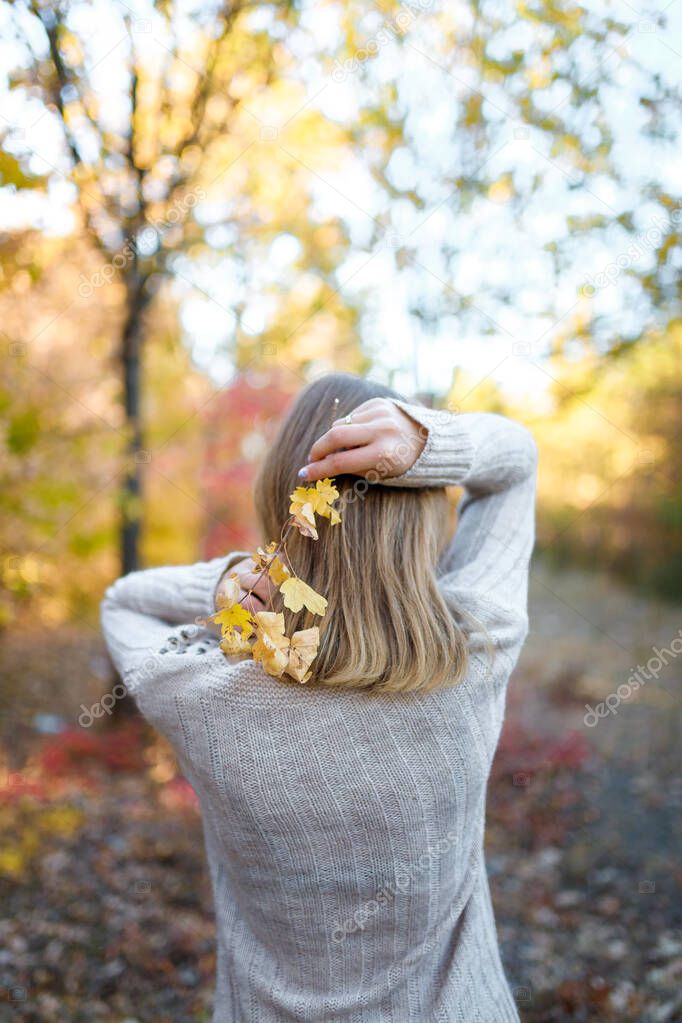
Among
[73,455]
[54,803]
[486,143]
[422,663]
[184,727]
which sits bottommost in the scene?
[54,803]

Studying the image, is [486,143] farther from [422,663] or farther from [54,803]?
[54,803]

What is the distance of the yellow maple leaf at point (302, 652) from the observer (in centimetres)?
105

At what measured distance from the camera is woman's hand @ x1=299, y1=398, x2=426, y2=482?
111 centimetres

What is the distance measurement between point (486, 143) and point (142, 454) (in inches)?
100

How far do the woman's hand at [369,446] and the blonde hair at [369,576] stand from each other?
0.17 ft

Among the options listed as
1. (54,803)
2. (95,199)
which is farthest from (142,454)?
(54,803)

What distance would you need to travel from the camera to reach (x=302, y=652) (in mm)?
1062

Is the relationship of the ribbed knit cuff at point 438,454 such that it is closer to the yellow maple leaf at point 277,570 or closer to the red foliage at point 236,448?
the yellow maple leaf at point 277,570

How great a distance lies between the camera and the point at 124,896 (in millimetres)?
3186

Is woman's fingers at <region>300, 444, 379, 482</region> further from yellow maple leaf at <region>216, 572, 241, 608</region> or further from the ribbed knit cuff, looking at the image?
yellow maple leaf at <region>216, 572, 241, 608</region>

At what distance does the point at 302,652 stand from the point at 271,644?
52mm
